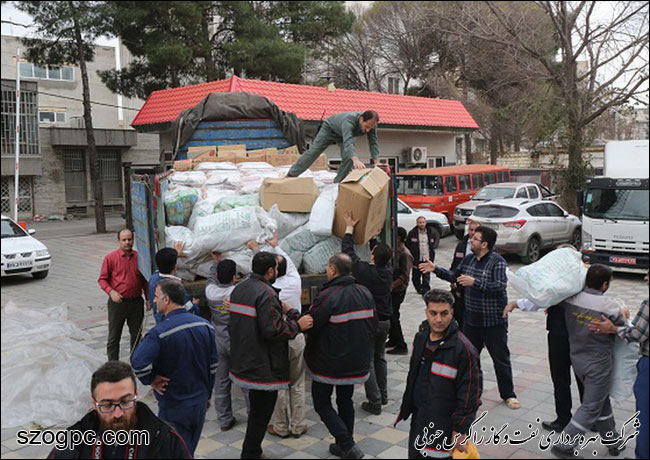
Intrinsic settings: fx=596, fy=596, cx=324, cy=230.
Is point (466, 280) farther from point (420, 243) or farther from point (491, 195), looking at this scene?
point (491, 195)

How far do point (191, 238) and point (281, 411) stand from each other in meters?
1.74

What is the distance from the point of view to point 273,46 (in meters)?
15.1

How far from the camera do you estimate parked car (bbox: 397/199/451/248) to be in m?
15.2

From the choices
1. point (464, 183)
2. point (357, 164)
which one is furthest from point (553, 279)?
point (464, 183)

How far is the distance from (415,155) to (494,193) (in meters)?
5.26

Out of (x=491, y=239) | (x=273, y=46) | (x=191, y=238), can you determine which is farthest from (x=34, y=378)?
(x=273, y=46)

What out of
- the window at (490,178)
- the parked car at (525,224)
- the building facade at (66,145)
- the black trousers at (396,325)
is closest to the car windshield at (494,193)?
the parked car at (525,224)

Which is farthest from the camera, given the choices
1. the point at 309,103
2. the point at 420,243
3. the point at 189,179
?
the point at 309,103

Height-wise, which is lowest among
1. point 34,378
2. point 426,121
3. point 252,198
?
point 34,378

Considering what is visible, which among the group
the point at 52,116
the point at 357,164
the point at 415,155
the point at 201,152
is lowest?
the point at 357,164

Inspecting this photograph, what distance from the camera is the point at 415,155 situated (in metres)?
21.7

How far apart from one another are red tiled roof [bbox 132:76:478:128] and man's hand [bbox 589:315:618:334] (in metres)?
11.0

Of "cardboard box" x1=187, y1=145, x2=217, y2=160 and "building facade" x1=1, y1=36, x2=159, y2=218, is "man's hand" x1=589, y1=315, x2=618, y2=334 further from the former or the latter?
"building facade" x1=1, y1=36, x2=159, y2=218

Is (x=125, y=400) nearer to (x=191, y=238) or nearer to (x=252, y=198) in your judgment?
(x=191, y=238)
